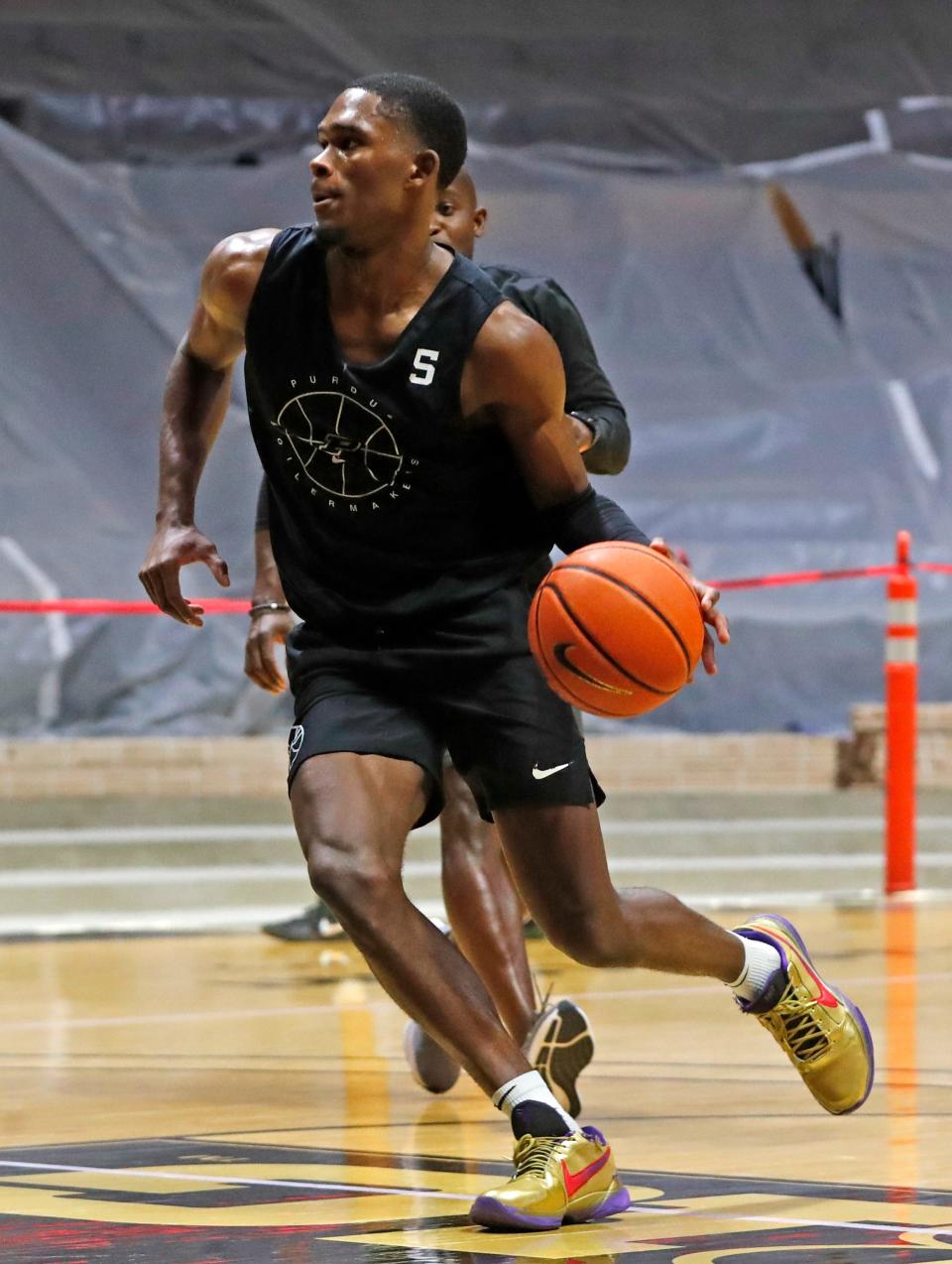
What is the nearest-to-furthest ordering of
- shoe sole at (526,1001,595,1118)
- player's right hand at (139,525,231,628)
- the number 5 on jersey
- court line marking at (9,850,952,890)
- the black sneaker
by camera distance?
the number 5 on jersey
player's right hand at (139,525,231,628)
shoe sole at (526,1001,595,1118)
the black sneaker
court line marking at (9,850,952,890)

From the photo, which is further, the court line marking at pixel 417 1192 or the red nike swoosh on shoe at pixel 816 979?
the red nike swoosh on shoe at pixel 816 979

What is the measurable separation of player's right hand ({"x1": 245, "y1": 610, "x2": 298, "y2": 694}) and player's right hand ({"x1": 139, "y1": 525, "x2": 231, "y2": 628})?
0.35 m

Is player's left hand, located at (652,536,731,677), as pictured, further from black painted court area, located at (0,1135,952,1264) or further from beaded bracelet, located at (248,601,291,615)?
beaded bracelet, located at (248,601,291,615)

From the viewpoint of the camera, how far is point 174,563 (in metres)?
4.03

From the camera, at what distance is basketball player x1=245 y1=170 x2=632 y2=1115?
4.83 metres

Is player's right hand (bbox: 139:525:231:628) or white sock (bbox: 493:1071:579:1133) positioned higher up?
player's right hand (bbox: 139:525:231:628)

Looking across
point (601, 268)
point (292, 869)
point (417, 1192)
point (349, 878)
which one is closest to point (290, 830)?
point (292, 869)

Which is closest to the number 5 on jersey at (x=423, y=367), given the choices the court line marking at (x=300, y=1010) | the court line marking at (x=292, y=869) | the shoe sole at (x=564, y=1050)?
the shoe sole at (x=564, y=1050)

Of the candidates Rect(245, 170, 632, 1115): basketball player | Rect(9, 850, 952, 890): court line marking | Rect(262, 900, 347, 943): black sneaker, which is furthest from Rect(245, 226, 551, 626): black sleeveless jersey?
Rect(9, 850, 952, 890): court line marking

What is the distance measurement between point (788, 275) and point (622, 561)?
11.0 meters

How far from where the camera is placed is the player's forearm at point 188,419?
4.21 m

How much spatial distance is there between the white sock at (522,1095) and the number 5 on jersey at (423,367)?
43.3 inches

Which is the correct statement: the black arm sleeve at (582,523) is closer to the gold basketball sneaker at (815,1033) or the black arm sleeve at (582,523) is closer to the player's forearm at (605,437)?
the player's forearm at (605,437)

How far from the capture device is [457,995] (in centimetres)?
380
